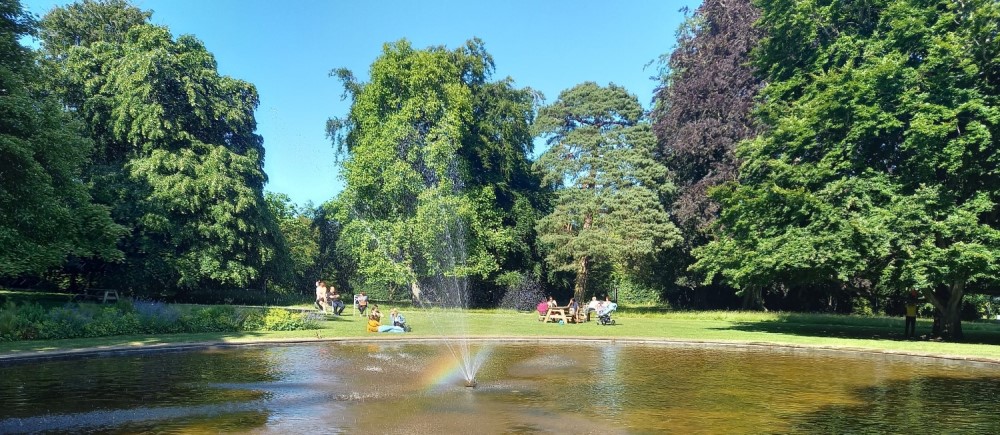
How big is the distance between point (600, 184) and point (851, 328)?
60.4ft

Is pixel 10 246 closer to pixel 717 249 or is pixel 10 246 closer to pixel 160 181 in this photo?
pixel 160 181

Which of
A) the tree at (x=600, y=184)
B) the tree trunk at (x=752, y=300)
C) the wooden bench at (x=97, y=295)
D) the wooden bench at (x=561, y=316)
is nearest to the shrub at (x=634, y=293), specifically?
the tree at (x=600, y=184)

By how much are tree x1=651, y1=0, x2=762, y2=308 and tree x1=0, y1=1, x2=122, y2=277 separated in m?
33.0

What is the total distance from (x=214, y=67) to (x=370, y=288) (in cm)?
2630

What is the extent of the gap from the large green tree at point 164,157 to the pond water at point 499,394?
22925 mm

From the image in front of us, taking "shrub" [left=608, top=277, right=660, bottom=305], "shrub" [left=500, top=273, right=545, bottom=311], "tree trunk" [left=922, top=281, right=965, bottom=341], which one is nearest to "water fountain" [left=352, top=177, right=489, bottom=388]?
"shrub" [left=500, top=273, right=545, bottom=311]

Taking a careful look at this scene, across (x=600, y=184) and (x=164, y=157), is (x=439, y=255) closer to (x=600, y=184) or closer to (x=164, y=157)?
(x=600, y=184)

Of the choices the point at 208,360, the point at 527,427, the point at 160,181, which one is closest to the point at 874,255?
the point at 527,427

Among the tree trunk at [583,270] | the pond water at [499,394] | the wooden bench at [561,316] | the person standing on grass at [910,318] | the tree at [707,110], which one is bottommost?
the pond water at [499,394]

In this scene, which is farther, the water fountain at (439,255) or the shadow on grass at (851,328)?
the water fountain at (439,255)

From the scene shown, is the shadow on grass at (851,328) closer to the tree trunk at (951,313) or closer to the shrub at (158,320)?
the tree trunk at (951,313)

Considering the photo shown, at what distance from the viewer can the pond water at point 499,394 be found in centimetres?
995

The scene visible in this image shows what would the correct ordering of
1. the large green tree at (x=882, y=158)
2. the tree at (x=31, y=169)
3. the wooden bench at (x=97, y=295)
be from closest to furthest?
the large green tree at (x=882, y=158) < the tree at (x=31, y=169) < the wooden bench at (x=97, y=295)

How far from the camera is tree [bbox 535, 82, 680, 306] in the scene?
42.7 meters
